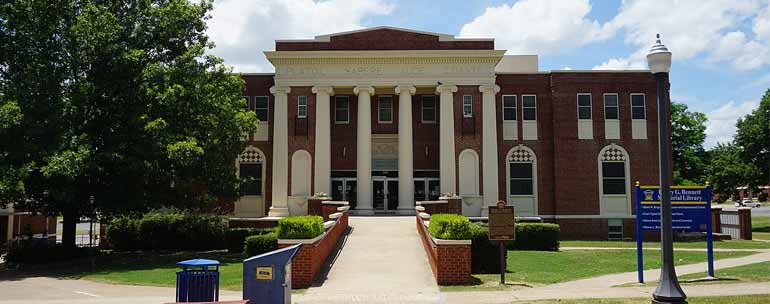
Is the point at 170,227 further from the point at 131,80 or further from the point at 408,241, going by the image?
the point at 408,241

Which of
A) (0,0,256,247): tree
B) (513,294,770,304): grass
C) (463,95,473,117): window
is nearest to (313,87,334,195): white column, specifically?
(463,95,473,117): window

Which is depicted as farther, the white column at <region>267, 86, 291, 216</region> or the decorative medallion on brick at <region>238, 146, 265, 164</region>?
the decorative medallion on brick at <region>238, 146, 265, 164</region>

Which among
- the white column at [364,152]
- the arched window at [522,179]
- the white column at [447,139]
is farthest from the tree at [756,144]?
the white column at [364,152]

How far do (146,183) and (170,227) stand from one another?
4.44m

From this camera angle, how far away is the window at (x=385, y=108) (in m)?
37.4

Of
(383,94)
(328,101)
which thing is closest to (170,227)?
(328,101)

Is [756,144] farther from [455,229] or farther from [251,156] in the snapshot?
[455,229]

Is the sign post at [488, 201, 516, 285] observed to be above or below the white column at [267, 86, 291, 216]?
below

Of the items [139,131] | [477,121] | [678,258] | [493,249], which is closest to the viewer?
[493,249]

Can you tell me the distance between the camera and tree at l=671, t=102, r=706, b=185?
207ft

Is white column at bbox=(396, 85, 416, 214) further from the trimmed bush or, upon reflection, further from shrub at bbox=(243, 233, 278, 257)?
shrub at bbox=(243, 233, 278, 257)

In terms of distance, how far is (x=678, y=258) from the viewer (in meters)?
21.5

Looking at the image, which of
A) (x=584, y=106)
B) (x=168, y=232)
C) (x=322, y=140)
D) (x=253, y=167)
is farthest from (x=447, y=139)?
(x=168, y=232)

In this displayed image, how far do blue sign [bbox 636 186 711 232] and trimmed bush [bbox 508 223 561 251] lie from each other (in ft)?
29.3
